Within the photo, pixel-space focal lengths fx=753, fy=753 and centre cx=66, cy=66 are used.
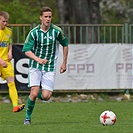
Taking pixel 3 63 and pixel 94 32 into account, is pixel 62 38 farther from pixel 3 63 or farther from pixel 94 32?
pixel 94 32

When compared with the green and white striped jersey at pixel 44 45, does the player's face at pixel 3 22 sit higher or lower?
higher

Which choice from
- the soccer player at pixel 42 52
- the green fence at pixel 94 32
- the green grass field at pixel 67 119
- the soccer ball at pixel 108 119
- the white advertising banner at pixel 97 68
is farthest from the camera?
the green fence at pixel 94 32

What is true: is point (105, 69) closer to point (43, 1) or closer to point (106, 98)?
point (106, 98)

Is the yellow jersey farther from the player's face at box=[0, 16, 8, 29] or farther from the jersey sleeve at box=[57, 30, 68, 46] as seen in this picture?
the jersey sleeve at box=[57, 30, 68, 46]

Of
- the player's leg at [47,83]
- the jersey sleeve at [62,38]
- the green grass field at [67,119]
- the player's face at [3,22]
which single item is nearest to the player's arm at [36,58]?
the player's leg at [47,83]

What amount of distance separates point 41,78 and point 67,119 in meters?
1.48

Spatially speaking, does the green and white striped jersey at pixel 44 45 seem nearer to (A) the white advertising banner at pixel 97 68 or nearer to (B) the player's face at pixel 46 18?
(B) the player's face at pixel 46 18

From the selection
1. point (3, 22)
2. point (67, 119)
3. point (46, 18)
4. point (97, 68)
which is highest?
point (46, 18)

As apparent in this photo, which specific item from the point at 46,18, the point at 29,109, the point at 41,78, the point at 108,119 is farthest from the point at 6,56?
the point at 108,119

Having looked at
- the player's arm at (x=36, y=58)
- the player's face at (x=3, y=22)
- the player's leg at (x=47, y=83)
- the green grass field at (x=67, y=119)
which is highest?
the player's face at (x=3, y=22)

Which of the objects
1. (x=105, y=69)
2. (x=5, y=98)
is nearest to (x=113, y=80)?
(x=105, y=69)

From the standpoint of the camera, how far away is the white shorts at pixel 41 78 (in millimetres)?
13492

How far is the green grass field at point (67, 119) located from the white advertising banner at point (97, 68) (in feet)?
6.69

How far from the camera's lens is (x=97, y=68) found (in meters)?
21.4
